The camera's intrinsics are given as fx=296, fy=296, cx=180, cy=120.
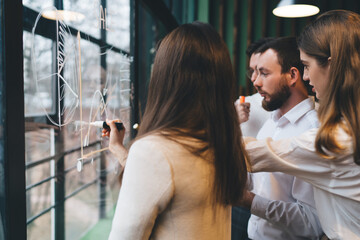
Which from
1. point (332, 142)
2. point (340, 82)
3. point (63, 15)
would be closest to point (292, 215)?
point (332, 142)

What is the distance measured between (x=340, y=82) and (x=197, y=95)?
0.52m

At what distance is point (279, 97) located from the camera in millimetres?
1577

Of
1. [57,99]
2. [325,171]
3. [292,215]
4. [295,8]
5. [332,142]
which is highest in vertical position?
[295,8]

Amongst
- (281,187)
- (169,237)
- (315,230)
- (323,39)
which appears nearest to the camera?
(169,237)

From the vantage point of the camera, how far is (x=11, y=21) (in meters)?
0.60

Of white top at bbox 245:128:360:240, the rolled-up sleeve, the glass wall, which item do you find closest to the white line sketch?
the glass wall

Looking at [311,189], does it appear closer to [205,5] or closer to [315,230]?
[315,230]

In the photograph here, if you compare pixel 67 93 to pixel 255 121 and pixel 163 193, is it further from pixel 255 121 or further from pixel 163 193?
pixel 255 121

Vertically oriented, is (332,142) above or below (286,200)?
above

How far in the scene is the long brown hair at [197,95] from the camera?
0.72 meters

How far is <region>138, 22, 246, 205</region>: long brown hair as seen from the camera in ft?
2.37

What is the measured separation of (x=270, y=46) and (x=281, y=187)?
2.56 ft

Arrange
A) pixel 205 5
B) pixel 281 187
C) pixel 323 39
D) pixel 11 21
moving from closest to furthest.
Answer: pixel 11 21, pixel 323 39, pixel 281 187, pixel 205 5

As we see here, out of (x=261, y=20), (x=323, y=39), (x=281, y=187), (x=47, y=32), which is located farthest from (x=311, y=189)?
(x=261, y=20)
